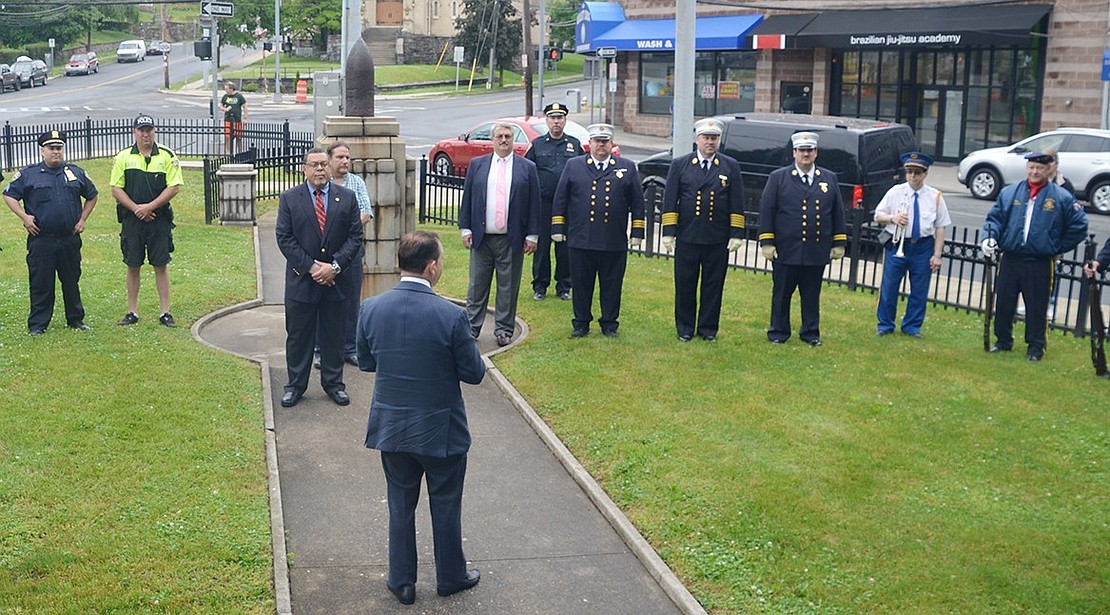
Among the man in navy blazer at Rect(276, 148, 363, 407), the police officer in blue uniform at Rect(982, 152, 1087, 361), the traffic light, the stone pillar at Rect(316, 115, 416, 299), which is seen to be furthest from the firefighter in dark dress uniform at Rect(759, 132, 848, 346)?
the traffic light

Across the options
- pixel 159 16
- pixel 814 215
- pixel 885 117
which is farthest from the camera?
pixel 159 16

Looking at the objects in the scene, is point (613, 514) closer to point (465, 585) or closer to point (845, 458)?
point (465, 585)

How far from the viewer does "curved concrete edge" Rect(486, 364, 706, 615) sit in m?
6.77

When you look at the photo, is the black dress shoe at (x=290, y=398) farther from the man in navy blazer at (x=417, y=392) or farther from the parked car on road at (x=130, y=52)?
the parked car on road at (x=130, y=52)

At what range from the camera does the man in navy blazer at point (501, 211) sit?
11773 millimetres

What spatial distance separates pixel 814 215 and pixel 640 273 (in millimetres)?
4610

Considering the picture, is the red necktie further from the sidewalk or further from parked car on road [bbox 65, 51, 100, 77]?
parked car on road [bbox 65, 51, 100, 77]

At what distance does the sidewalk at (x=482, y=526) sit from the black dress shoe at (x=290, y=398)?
5 cm

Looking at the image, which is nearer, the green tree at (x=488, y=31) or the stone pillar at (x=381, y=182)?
the stone pillar at (x=381, y=182)

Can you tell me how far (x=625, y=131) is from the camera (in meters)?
45.9

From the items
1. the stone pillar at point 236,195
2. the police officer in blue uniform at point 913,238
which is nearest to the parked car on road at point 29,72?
the stone pillar at point 236,195

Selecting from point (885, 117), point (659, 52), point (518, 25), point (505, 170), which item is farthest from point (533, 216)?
point (518, 25)

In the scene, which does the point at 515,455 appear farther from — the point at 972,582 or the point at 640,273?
the point at 640,273

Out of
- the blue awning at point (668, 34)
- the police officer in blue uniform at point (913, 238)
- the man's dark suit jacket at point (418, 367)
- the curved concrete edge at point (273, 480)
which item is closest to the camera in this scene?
the man's dark suit jacket at point (418, 367)
